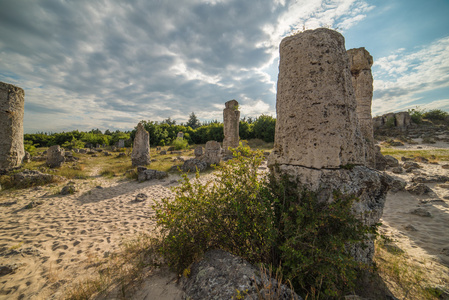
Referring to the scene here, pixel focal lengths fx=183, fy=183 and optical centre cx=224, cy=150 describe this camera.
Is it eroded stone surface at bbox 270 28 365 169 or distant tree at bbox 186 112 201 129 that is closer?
eroded stone surface at bbox 270 28 365 169

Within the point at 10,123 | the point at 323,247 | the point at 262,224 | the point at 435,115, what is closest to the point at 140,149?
the point at 10,123

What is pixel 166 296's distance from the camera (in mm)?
2396

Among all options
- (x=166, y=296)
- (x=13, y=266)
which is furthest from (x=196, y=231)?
(x=13, y=266)

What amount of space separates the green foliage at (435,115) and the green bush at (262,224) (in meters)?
40.2

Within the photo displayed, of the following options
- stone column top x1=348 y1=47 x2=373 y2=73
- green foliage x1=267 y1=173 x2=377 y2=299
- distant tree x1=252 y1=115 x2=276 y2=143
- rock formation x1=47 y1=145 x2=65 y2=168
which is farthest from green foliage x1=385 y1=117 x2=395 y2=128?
rock formation x1=47 y1=145 x2=65 y2=168

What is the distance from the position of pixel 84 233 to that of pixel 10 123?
8.76 m

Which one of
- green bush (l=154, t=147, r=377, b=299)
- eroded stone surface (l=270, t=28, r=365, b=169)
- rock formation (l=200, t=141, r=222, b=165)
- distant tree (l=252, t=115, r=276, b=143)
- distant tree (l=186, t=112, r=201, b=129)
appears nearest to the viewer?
green bush (l=154, t=147, r=377, b=299)

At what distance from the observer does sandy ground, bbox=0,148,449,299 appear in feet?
9.10

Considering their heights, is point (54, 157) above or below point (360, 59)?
below

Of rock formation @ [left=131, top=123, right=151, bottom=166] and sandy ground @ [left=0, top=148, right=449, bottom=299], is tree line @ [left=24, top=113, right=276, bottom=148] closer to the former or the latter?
rock formation @ [left=131, top=123, right=151, bottom=166]

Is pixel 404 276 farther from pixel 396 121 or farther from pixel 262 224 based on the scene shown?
pixel 396 121

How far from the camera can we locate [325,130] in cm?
277

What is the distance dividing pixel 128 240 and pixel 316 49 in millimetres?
5201

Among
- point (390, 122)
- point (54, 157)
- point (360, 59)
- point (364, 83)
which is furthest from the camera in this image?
point (390, 122)
